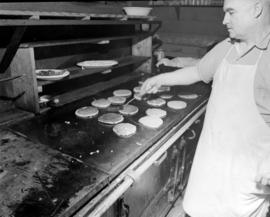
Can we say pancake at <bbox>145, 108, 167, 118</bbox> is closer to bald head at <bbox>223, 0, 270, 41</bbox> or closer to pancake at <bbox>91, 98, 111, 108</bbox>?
pancake at <bbox>91, 98, 111, 108</bbox>

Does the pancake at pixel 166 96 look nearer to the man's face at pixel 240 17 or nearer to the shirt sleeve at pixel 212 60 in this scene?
the shirt sleeve at pixel 212 60

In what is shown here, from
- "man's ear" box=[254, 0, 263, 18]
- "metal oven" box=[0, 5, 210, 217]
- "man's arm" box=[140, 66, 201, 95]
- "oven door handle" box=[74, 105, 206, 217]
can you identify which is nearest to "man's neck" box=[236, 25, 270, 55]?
"man's ear" box=[254, 0, 263, 18]

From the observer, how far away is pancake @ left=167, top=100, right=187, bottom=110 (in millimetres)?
2439

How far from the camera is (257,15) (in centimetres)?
149

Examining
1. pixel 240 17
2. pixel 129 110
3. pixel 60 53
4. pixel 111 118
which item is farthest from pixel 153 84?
pixel 60 53

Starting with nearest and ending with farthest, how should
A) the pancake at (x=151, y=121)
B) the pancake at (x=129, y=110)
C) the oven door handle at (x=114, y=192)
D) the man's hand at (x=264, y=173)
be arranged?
the oven door handle at (x=114, y=192) → the man's hand at (x=264, y=173) → the pancake at (x=151, y=121) → the pancake at (x=129, y=110)

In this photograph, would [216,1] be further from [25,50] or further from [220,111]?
[25,50]

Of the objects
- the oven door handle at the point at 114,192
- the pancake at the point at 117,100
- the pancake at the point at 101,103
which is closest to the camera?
the oven door handle at the point at 114,192

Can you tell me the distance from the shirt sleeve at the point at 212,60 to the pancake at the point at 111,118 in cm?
80

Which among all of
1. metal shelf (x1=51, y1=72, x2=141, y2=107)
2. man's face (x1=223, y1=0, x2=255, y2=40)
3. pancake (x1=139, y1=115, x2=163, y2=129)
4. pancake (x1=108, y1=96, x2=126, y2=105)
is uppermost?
man's face (x1=223, y1=0, x2=255, y2=40)

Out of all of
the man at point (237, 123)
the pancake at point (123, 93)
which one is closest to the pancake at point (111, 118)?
the pancake at point (123, 93)

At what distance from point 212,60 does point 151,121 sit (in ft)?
2.33

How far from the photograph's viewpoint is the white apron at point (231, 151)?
1.64 metres

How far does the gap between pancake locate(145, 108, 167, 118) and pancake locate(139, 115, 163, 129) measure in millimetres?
81
